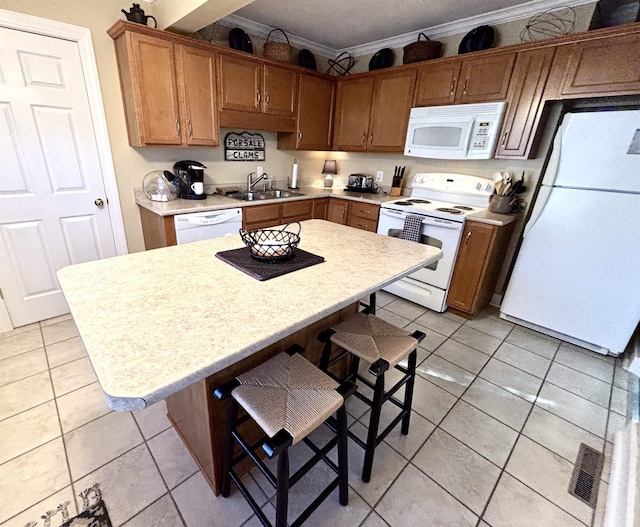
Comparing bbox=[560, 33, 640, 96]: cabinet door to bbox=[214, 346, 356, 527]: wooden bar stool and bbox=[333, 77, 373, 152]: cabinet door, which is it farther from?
bbox=[214, 346, 356, 527]: wooden bar stool

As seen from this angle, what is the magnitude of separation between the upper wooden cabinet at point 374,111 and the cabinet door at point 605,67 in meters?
1.27

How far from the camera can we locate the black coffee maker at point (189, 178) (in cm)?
276

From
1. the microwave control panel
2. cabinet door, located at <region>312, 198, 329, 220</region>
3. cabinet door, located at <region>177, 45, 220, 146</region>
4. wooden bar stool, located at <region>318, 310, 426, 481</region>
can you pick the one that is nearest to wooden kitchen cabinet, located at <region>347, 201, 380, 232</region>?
cabinet door, located at <region>312, 198, 329, 220</region>

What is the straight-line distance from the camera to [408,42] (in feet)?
10.4

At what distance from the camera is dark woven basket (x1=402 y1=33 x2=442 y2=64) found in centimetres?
286

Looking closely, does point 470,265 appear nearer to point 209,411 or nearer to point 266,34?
point 209,411

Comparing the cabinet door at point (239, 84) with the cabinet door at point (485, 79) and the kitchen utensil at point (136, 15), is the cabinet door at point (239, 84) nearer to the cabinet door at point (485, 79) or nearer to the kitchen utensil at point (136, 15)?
the kitchen utensil at point (136, 15)

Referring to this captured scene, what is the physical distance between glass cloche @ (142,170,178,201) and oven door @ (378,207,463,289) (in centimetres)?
202

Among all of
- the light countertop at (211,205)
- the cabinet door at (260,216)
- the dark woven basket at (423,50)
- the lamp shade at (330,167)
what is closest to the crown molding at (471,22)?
the dark woven basket at (423,50)

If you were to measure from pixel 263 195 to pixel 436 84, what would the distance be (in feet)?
6.57

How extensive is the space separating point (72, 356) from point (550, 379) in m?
3.37

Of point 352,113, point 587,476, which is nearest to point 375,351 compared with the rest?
point 587,476

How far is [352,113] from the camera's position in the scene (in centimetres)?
353

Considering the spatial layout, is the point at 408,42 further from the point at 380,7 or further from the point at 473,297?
the point at 473,297
